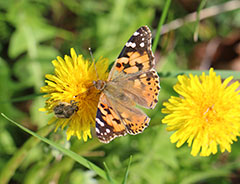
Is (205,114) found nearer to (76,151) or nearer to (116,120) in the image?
(116,120)

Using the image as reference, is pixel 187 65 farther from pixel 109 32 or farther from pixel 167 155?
pixel 167 155

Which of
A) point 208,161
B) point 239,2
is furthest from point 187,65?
point 208,161

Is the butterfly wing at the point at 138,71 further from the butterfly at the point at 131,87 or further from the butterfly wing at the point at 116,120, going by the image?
the butterfly wing at the point at 116,120

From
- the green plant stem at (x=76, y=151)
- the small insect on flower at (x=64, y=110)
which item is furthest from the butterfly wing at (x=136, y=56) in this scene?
the green plant stem at (x=76, y=151)

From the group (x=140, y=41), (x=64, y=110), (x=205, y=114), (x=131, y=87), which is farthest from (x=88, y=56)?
(x=205, y=114)

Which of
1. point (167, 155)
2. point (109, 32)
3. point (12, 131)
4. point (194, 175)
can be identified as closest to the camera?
point (167, 155)

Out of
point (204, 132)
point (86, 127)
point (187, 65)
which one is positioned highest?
point (86, 127)
